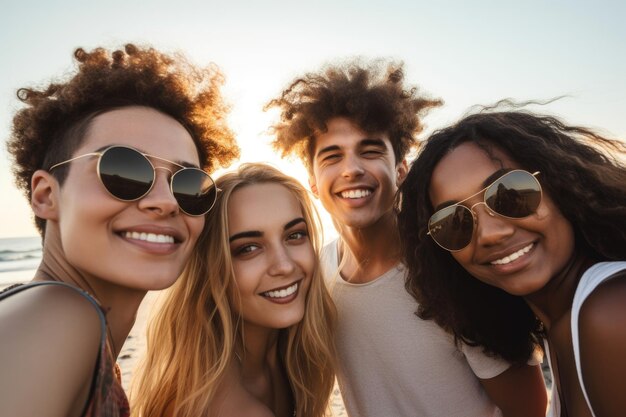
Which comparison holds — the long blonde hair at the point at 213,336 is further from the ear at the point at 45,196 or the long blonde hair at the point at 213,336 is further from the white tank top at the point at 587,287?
the white tank top at the point at 587,287

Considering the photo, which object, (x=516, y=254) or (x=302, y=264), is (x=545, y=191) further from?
(x=302, y=264)

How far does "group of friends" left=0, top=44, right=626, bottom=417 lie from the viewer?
1.77 m

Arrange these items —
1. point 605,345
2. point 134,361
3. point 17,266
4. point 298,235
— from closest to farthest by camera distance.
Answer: point 605,345
point 298,235
point 134,361
point 17,266

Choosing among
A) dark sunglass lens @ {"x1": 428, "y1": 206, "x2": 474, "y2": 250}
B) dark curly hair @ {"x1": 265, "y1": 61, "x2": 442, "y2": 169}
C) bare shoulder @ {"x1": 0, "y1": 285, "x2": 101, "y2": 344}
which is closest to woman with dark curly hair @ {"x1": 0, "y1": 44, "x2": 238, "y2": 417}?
bare shoulder @ {"x1": 0, "y1": 285, "x2": 101, "y2": 344}

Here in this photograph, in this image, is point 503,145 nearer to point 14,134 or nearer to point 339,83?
point 339,83

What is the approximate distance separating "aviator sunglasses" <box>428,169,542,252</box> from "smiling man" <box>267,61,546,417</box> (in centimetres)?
97

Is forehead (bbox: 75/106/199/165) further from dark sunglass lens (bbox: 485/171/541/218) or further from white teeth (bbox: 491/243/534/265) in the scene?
white teeth (bbox: 491/243/534/265)

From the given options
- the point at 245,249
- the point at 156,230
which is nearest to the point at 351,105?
the point at 245,249

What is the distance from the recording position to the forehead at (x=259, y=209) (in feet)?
9.83

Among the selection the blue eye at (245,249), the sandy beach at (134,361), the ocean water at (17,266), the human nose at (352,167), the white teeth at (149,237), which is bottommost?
the ocean water at (17,266)

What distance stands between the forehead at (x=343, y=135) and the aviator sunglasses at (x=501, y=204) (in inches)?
65.4

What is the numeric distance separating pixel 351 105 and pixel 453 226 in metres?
2.08

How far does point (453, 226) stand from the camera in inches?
95.3

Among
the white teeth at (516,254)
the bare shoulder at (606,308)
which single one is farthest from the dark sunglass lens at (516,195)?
the bare shoulder at (606,308)
